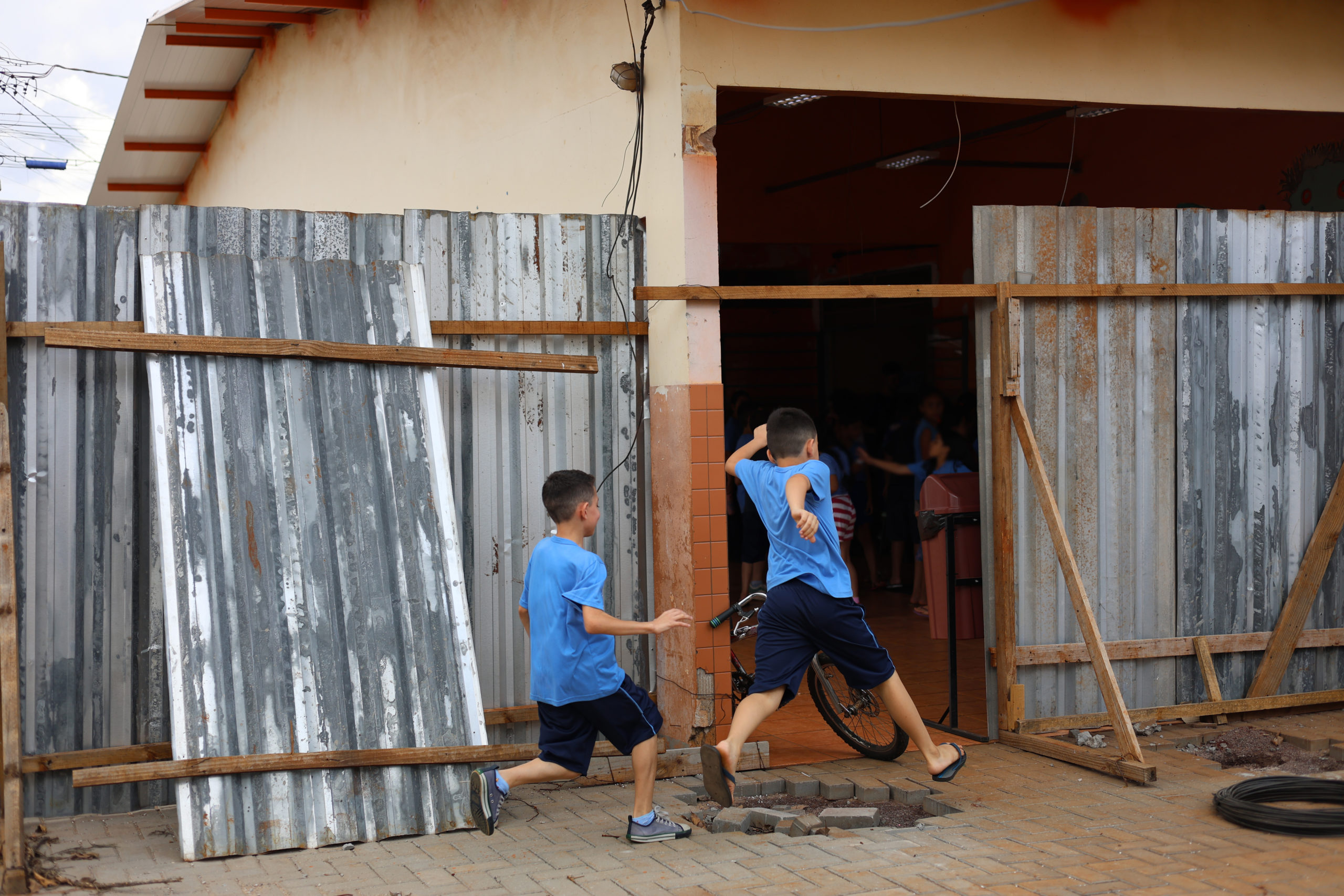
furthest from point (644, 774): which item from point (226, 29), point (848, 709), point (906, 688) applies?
point (226, 29)

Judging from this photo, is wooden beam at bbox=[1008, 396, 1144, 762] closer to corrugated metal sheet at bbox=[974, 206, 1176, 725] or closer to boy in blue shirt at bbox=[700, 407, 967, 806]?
corrugated metal sheet at bbox=[974, 206, 1176, 725]

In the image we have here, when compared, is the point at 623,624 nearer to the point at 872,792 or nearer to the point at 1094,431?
the point at 872,792

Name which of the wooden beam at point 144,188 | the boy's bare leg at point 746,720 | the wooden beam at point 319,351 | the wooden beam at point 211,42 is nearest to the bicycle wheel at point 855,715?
the boy's bare leg at point 746,720

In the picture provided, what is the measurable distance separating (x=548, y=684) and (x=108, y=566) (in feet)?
6.93

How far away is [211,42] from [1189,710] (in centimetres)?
984

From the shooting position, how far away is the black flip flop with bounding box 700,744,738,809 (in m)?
5.20

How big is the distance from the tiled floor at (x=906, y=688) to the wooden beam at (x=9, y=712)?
353 cm

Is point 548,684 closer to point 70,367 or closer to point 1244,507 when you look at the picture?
point 70,367

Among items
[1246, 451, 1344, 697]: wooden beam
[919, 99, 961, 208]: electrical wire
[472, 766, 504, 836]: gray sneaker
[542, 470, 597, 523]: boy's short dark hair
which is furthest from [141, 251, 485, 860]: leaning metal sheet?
[1246, 451, 1344, 697]: wooden beam

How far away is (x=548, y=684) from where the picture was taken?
5.11 m

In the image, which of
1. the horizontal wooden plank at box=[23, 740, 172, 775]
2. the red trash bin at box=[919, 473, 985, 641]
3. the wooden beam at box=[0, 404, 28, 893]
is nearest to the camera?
the wooden beam at box=[0, 404, 28, 893]

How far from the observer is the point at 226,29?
11.0 metres

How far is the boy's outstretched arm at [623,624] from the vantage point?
15.8 ft

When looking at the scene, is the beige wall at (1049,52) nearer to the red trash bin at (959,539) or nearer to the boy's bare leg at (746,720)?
the red trash bin at (959,539)
